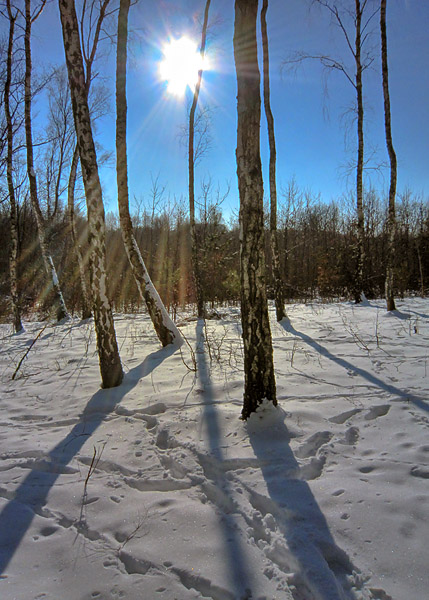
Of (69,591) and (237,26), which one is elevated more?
(237,26)

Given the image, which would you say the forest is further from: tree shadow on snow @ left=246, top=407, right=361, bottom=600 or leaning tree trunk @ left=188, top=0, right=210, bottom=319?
leaning tree trunk @ left=188, top=0, right=210, bottom=319

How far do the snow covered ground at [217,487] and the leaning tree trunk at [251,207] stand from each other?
368 millimetres

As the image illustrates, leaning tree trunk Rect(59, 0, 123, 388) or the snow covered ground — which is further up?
leaning tree trunk Rect(59, 0, 123, 388)

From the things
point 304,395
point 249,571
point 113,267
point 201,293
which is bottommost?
point 249,571

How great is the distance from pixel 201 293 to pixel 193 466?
24.6ft

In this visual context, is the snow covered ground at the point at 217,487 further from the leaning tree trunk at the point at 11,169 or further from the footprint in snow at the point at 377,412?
the leaning tree trunk at the point at 11,169

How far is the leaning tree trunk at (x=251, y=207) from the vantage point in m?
2.64

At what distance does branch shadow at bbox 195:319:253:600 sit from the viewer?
1.40m

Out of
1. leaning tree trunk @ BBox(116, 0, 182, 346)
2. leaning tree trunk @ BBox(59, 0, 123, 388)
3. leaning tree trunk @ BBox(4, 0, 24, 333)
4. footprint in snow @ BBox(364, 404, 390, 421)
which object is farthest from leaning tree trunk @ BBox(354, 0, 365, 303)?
leaning tree trunk @ BBox(4, 0, 24, 333)

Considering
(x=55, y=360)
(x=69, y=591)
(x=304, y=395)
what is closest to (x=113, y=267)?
(x=55, y=360)

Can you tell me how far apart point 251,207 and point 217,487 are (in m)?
2.17

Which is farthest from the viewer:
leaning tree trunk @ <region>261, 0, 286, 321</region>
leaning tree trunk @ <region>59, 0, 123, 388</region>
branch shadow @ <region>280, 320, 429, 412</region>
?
leaning tree trunk @ <region>261, 0, 286, 321</region>

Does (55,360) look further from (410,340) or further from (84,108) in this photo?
(410,340)

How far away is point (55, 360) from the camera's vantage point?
200 inches
